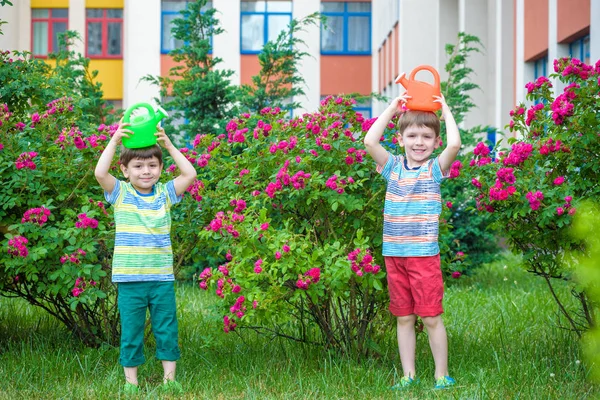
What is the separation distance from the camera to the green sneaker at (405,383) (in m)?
4.23

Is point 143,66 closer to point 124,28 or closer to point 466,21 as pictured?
point 124,28

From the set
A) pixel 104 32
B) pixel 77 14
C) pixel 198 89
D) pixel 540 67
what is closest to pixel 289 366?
pixel 198 89

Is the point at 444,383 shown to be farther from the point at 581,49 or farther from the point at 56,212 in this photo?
the point at 581,49

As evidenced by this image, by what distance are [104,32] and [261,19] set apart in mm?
5091

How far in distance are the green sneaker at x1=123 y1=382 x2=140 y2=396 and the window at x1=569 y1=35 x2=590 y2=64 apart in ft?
25.8

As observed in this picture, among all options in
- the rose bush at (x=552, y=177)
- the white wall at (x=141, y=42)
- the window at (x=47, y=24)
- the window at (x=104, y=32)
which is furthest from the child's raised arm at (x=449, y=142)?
the window at (x=47, y=24)

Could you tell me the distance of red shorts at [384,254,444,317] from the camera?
4180mm

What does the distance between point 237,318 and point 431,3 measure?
16.5 m

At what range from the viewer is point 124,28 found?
1102 inches

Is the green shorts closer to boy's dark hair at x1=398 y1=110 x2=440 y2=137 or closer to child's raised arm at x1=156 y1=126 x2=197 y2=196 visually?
A: child's raised arm at x1=156 y1=126 x2=197 y2=196

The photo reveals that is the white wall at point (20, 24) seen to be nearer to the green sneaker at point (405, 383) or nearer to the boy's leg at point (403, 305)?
the boy's leg at point (403, 305)

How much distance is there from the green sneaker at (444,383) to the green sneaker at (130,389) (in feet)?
4.64

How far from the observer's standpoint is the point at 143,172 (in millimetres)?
4273

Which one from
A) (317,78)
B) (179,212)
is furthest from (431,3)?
(179,212)
